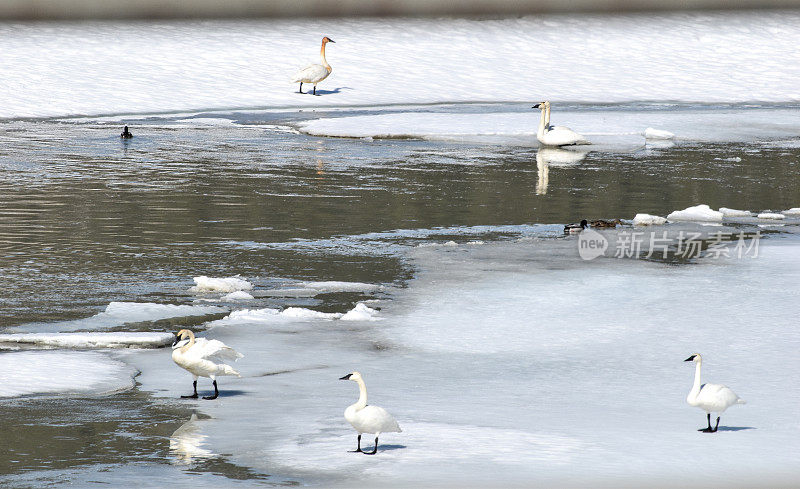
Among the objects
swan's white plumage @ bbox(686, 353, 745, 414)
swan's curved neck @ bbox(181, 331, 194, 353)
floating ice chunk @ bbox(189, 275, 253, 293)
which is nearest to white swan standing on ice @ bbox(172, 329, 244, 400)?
swan's curved neck @ bbox(181, 331, 194, 353)

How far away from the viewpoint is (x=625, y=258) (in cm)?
1413

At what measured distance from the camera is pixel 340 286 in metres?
12.6

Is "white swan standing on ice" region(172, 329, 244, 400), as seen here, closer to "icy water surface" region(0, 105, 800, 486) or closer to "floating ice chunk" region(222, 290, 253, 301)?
"icy water surface" region(0, 105, 800, 486)

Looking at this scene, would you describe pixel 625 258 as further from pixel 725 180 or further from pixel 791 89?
pixel 791 89

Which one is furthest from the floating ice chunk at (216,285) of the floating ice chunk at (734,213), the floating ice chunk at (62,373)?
the floating ice chunk at (734,213)

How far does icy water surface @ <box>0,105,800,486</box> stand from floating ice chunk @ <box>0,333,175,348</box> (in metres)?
0.34

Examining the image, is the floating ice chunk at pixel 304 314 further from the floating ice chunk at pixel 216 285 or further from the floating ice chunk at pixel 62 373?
the floating ice chunk at pixel 62 373

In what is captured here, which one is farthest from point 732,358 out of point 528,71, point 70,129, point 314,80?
point 528,71

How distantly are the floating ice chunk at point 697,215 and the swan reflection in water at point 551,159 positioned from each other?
3.59 meters

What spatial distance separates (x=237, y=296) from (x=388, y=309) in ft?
4.76

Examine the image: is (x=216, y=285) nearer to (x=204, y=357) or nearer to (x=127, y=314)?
(x=127, y=314)

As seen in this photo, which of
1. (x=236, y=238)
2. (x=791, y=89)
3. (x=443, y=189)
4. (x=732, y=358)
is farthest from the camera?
(x=791, y=89)

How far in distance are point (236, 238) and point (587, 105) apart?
19655 mm

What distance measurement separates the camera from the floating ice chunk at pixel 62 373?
29.6ft
